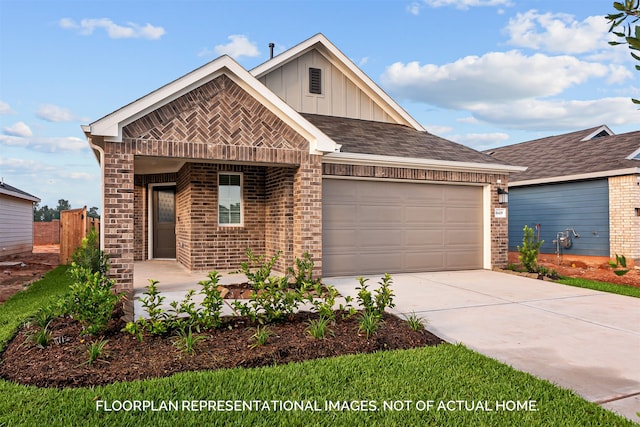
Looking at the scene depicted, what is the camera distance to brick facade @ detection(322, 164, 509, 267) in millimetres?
9945

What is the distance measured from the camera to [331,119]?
1280 cm

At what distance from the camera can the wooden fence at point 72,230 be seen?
45.9 ft

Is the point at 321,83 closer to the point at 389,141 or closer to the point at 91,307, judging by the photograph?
the point at 389,141

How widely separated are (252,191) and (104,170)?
4.26m

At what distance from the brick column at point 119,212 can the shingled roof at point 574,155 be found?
13.4 metres

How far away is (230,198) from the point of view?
36.8 feet

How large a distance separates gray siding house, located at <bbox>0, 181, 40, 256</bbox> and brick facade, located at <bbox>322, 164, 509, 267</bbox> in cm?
1444

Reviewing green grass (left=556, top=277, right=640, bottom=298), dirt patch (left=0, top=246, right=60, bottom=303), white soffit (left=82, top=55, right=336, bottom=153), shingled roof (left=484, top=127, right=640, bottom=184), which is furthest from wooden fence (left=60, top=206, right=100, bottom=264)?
shingled roof (left=484, top=127, right=640, bottom=184)

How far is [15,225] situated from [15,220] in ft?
0.75

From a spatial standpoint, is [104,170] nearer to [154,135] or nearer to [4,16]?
[154,135]

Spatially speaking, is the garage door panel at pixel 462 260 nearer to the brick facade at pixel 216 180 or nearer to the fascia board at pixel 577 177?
the brick facade at pixel 216 180

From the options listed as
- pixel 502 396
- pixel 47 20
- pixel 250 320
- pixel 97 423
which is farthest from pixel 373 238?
pixel 47 20

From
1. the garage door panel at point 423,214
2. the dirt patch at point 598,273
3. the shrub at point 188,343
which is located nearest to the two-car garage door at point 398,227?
the garage door panel at point 423,214

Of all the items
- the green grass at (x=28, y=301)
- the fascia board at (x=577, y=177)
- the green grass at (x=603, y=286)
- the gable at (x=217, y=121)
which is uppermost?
the gable at (x=217, y=121)
